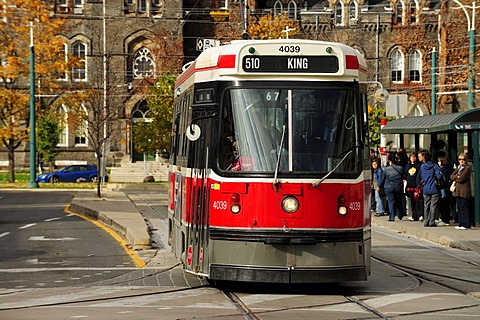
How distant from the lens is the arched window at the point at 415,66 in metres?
87.7

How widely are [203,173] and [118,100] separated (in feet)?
218

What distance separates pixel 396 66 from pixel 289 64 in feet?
245

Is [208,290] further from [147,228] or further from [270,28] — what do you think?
[270,28]

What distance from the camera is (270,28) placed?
3036 inches

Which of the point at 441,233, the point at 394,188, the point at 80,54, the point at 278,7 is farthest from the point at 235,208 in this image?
the point at 278,7

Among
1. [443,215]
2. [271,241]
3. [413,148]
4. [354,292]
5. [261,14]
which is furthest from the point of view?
[261,14]

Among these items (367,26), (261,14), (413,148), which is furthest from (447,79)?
(413,148)

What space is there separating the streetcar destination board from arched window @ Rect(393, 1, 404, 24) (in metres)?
74.5

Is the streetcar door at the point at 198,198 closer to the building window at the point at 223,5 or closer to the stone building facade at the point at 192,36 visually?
the stone building facade at the point at 192,36

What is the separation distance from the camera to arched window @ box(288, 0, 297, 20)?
87.8 meters

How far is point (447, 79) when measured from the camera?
269 feet

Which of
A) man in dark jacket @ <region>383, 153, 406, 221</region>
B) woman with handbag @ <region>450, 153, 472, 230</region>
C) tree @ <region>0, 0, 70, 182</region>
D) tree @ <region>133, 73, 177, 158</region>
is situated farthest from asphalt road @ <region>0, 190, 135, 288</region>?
tree @ <region>133, 73, 177, 158</region>

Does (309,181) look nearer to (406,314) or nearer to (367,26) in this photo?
(406,314)

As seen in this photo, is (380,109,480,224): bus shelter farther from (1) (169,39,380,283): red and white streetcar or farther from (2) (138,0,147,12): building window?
(2) (138,0,147,12): building window
